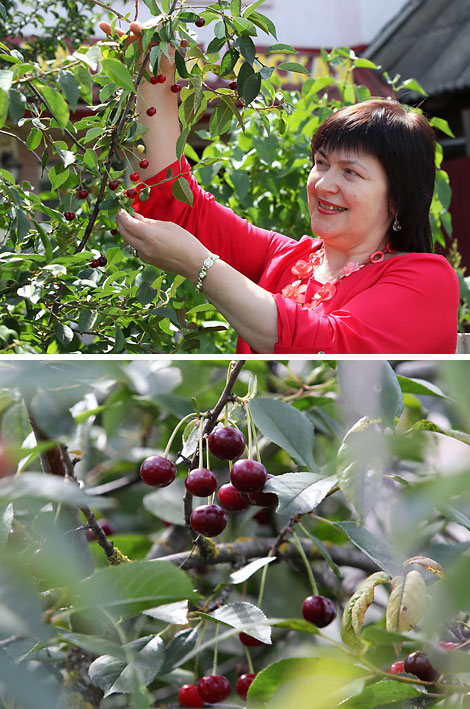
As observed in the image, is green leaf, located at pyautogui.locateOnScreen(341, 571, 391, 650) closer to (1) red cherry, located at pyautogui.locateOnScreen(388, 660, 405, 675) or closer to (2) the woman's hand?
(1) red cherry, located at pyautogui.locateOnScreen(388, 660, 405, 675)

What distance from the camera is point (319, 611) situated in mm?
740

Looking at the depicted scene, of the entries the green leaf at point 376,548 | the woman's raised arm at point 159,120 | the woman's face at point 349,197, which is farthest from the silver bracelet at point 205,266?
the green leaf at point 376,548

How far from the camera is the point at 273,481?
2.27 feet

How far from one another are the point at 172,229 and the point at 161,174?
0.55ft

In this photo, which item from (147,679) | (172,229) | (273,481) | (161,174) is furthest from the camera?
(161,174)

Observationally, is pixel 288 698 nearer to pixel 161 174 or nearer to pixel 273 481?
pixel 273 481

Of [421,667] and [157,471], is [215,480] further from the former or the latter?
[421,667]

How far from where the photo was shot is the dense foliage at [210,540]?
1.46 feet

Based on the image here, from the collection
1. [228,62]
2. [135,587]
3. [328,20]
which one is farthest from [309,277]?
[328,20]

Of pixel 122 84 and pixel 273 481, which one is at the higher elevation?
pixel 122 84

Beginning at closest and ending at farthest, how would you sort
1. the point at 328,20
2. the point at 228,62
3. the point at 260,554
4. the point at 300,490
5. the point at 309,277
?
the point at 300,490
the point at 260,554
the point at 228,62
the point at 309,277
the point at 328,20

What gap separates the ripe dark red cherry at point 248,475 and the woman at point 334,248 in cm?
54

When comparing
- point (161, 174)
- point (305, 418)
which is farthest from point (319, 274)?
point (305, 418)

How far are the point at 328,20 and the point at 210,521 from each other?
6.88 meters
